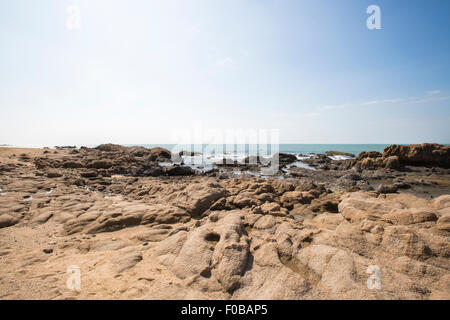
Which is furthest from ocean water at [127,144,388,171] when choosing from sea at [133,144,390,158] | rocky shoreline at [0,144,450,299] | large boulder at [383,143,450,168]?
rocky shoreline at [0,144,450,299]

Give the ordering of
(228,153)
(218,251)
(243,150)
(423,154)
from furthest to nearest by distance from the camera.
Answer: (243,150) < (228,153) < (423,154) < (218,251)

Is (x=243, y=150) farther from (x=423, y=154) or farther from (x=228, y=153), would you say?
(x=423, y=154)

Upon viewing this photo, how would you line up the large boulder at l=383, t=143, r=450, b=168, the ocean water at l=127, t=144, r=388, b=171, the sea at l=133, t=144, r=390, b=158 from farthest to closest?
1. the sea at l=133, t=144, r=390, b=158
2. the ocean water at l=127, t=144, r=388, b=171
3. the large boulder at l=383, t=143, r=450, b=168

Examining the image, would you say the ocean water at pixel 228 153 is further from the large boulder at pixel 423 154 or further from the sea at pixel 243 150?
the large boulder at pixel 423 154

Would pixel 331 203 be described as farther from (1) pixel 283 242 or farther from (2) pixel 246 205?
(1) pixel 283 242

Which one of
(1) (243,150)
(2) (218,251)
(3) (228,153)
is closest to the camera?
(2) (218,251)

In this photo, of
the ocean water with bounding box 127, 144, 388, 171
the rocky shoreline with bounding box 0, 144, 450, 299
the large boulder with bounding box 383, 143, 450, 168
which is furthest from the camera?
the ocean water with bounding box 127, 144, 388, 171

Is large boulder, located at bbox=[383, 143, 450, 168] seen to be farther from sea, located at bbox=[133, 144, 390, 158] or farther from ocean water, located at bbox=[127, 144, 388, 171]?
sea, located at bbox=[133, 144, 390, 158]

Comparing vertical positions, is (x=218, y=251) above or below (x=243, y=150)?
below

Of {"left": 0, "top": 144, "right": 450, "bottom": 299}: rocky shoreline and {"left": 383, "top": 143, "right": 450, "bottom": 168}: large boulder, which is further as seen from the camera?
{"left": 383, "top": 143, "right": 450, "bottom": 168}: large boulder

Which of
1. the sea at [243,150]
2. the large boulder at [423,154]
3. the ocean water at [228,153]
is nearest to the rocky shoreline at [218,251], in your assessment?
the ocean water at [228,153]

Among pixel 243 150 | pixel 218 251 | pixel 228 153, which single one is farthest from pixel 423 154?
pixel 243 150
